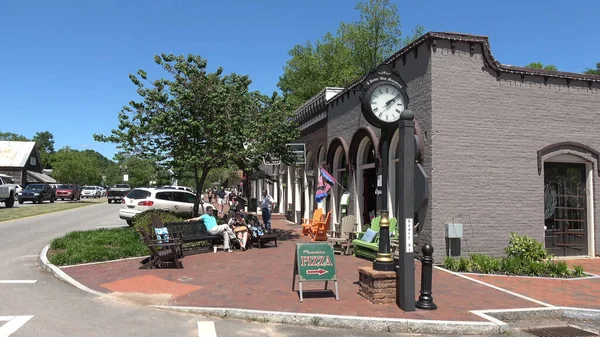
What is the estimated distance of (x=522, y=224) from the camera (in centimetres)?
1095

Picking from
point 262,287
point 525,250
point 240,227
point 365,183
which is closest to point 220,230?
point 240,227

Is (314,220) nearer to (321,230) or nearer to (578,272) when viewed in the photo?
(321,230)

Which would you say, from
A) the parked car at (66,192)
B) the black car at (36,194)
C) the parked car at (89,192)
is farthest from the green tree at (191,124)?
the parked car at (89,192)

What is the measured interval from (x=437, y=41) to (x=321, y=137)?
8.59 metres

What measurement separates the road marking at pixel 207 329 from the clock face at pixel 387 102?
421 centimetres

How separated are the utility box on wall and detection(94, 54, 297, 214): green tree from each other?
732 centimetres

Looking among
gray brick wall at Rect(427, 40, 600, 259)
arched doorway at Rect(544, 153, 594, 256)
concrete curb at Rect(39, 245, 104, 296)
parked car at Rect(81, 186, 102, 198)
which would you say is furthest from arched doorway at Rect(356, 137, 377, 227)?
parked car at Rect(81, 186, 102, 198)

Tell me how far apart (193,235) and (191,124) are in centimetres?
380

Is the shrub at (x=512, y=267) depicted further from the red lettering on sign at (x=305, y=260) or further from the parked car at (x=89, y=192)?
the parked car at (x=89, y=192)

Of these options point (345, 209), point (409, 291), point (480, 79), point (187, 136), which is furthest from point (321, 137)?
point (409, 291)

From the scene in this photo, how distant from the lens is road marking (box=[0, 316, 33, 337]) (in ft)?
18.6

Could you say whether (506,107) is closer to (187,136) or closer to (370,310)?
(370,310)

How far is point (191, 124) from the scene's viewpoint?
14.3 metres

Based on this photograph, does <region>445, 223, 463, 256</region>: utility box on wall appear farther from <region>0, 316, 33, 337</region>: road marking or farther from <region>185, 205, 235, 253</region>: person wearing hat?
<region>0, 316, 33, 337</region>: road marking
